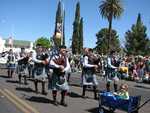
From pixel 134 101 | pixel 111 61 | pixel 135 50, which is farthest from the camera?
pixel 135 50

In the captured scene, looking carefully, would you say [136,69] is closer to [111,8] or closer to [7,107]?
[7,107]

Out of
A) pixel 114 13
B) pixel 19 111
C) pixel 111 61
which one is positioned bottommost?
pixel 19 111

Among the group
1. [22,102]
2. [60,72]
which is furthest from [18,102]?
[60,72]

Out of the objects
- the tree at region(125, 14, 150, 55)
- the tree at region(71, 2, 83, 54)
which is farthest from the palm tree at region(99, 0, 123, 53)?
the tree at region(71, 2, 83, 54)

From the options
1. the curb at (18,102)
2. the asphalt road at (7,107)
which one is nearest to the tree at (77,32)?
the curb at (18,102)

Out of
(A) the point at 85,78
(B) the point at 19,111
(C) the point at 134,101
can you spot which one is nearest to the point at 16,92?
(A) the point at 85,78

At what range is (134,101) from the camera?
11.5m

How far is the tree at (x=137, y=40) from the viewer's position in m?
85.2

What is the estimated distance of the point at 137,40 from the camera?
86438mm

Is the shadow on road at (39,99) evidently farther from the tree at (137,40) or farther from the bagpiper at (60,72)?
the tree at (137,40)

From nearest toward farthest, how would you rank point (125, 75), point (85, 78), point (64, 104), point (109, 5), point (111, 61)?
point (64, 104) → point (85, 78) → point (111, 61) → point (125, 75) → point (109, 5)

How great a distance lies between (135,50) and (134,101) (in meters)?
77.1

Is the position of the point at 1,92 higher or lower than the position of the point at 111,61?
lower

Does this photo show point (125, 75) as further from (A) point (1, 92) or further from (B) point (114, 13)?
(B) point (114, 13)
